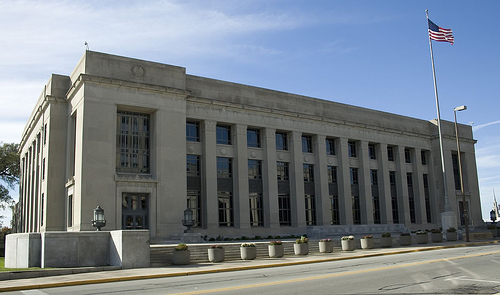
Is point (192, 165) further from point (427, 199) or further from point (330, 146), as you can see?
point (427, 199)

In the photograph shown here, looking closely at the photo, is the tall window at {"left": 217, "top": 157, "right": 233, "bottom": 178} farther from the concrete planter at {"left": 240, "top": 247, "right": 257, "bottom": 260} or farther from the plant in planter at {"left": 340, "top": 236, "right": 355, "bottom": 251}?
the concrete planter at {"left": 240, "top": 247, "right": 257, "bottom": 260}

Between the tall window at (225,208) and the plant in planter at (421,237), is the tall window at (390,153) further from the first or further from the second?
the tall window at (225,208)

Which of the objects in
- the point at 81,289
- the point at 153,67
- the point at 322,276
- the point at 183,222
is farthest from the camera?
the point at 153,67

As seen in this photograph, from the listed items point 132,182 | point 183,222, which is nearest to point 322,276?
point 183,222

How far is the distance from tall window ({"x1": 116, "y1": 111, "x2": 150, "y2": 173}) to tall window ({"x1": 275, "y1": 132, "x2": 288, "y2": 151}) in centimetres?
1414

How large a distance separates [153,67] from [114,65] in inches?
128

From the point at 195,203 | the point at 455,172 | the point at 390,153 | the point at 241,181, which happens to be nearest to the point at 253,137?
the point at 241,181

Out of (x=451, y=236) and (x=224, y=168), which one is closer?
(x=451, y=236)

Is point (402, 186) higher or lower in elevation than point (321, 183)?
lower

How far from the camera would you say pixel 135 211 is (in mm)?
35750

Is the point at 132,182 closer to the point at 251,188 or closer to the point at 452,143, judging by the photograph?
the point at 251,188

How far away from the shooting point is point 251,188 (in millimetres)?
43375

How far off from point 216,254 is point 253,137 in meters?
21.5

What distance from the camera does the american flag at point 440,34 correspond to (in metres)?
37.0
